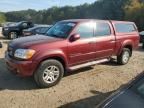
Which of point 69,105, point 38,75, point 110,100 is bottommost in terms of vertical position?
point 69,105

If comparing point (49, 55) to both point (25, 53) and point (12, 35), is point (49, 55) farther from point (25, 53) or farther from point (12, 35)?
point (12, 35)

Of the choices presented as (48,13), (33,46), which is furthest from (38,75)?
(48,13)

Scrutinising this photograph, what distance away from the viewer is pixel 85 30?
7.61 metres

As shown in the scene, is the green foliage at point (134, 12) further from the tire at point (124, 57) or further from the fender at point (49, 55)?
the fender at point (49, 55)

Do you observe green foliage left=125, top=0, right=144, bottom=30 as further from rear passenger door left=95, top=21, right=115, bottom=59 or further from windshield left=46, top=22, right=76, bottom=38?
windshield left=46, top=22, right=76, bottom=38

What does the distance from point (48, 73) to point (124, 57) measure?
385 cm

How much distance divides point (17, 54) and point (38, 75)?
745mm

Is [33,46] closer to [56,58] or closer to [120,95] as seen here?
[56,58]

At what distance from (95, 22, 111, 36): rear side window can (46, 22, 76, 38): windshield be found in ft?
2.94

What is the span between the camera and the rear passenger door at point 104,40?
26.0 ft

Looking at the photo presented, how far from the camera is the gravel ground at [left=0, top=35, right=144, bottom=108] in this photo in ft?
18.8

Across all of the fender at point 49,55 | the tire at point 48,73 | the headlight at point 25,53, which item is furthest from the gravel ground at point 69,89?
the headlight at point 25,53

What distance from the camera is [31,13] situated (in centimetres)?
8481

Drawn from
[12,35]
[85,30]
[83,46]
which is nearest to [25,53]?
[83,46]
